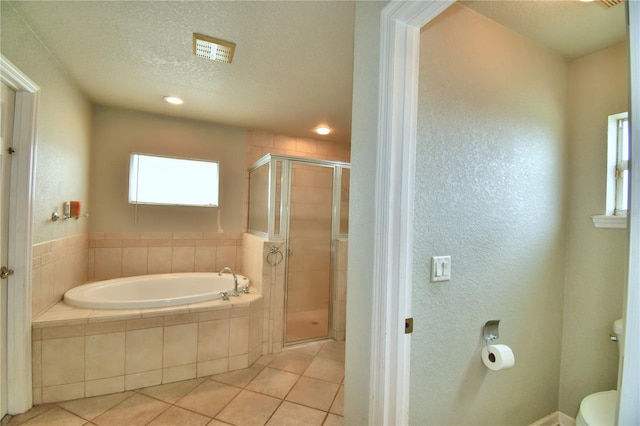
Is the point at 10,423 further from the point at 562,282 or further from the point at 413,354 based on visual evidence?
the point at 562,282

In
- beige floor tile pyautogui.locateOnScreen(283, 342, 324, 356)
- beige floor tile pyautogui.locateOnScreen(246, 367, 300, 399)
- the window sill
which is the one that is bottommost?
beige floor tile pyautogui.locateOnScreen(283, 342, 324, 356)

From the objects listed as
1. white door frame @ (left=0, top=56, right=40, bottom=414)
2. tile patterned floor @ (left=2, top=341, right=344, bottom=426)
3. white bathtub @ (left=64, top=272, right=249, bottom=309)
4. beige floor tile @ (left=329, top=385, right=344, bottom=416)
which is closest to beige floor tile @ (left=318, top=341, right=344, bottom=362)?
tile patterned floor @ (left=2, top=341, right=344, bottom=426)

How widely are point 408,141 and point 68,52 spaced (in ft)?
7.85

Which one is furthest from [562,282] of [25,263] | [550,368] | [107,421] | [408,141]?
[25,263]

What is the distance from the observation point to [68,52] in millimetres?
1904

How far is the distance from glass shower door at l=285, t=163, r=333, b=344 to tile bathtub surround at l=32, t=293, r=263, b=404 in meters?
0.67

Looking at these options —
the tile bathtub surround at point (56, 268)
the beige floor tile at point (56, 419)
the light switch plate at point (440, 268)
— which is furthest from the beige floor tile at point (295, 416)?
the tile bathtub surround at point (56, 268)

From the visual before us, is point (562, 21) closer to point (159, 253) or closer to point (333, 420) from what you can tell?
point (333, 420)

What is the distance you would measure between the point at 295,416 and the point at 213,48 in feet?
8.17

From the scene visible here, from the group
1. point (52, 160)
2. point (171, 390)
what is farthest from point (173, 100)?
point (171, 390)

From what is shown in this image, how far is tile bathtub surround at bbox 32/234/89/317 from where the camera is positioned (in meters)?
1.91

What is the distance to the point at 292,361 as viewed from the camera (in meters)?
2.59

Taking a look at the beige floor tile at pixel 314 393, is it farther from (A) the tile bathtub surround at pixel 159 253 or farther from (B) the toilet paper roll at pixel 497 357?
(A) the tile bathtub surround at pixel 159 253

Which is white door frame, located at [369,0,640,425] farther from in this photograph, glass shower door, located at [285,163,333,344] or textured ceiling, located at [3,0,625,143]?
glass shower door, located at [285,163,333,344]
